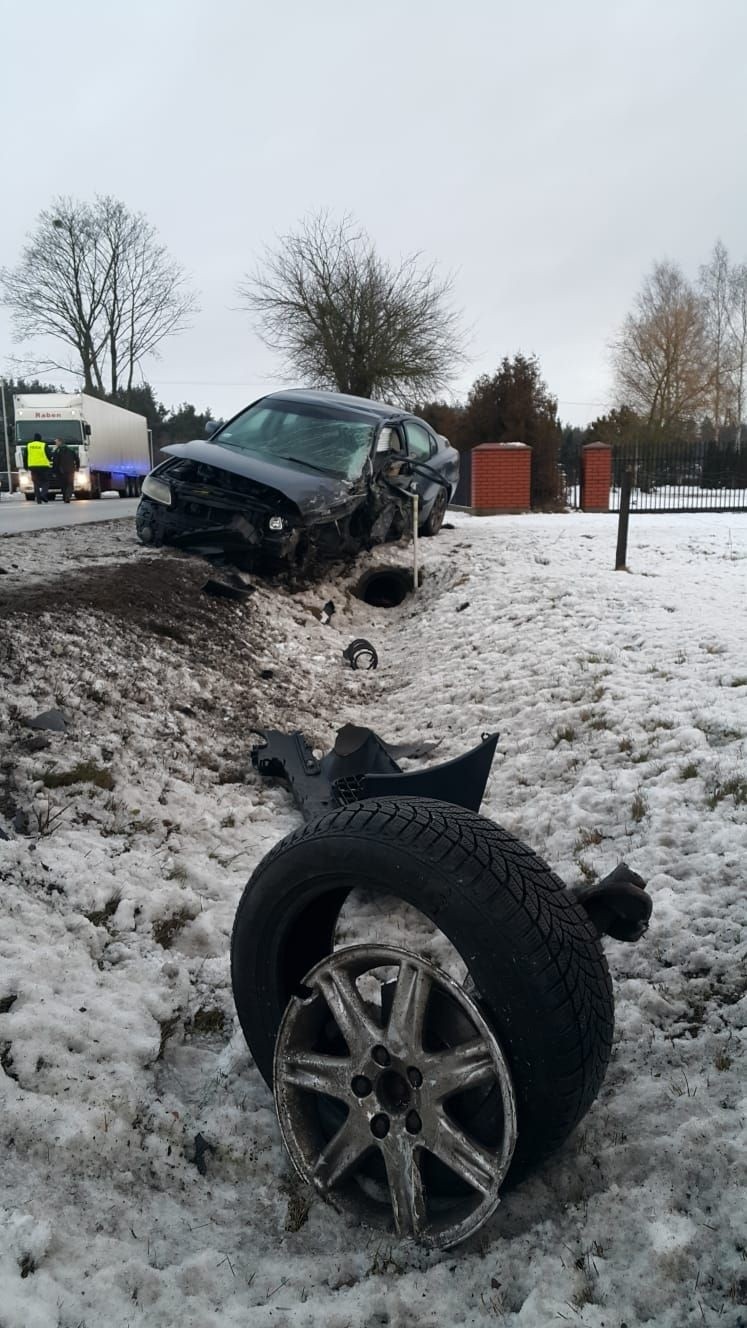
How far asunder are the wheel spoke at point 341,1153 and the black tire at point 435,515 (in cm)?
1032

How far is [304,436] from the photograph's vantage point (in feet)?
31.9

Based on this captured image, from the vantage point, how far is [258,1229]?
6.85 feet

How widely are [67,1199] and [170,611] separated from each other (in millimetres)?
5217

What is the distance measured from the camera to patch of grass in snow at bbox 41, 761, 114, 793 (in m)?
3.84

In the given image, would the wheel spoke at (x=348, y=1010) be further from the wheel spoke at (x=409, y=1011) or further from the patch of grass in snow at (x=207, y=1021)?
the patch of grass in snow at (x=207, y=1021)

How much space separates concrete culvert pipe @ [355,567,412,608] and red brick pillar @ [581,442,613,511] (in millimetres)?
13468

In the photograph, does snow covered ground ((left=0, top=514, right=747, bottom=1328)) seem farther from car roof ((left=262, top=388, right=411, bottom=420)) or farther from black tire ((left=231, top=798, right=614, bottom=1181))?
car roof ((left=262, top=388, right=411, bottom=420))

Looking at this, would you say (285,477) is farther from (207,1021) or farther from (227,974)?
(207,1021)

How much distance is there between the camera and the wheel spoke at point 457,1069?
1.92m

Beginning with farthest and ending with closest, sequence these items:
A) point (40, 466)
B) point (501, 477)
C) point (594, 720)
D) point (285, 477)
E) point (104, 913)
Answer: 1. point (40, 466)
2. point (501, 477)
3. point (285, 477)
4. point (594, 720)
5. point (104, 913)

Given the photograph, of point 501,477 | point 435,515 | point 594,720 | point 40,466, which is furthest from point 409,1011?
point 40,466

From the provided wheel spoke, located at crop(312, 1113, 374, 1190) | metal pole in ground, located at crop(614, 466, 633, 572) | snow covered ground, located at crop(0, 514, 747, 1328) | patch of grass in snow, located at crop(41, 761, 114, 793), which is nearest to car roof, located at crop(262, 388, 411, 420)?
metal pole in ground, located at crop(614, 466, 633, 572)

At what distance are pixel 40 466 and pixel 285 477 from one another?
1821 centimetres

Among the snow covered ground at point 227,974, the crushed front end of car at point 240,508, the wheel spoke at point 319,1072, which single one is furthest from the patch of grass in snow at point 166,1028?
the crushed front end of car at point 240,508
